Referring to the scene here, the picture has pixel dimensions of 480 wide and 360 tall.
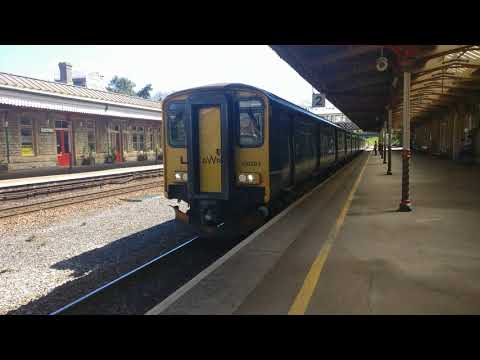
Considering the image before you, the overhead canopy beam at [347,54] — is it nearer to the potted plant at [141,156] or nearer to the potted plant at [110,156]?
the potted plant at [110,156]

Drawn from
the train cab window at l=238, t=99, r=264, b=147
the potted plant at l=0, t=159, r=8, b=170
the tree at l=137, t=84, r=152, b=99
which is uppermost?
the tree at l=137, t=84, r=152, b=99

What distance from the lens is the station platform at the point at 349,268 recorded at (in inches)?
164

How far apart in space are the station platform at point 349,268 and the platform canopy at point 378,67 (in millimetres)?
4399

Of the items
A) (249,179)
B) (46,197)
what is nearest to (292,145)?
(249,179)

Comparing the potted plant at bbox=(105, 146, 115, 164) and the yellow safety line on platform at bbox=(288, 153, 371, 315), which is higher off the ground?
the potted plant at bbox=(105, 146, 115, 164)

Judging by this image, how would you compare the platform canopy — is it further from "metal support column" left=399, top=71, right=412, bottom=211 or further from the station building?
the station building

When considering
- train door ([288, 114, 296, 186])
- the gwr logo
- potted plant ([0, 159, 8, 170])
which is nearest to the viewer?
the gwr logo

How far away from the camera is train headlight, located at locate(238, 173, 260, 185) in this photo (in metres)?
7.48

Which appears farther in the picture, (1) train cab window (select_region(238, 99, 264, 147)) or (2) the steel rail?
(1) train cab window (select_region(238, 99, 264, 147))

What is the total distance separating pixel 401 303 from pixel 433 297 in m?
0.44

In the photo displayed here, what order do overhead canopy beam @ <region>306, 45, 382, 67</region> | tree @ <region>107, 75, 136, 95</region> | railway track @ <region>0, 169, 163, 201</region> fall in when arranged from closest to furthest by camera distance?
overhead canopy beam @ <region>306, 45, 382, 67</region>, railway track @ <region>0, 169, 163, 201</region>, tree @ <region>107, 75, 136, 95</region>

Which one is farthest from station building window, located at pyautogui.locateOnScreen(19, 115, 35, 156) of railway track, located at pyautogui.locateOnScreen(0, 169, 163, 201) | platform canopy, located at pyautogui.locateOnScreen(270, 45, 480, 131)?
platform canopy, located at pyautogui.locateOnScreen(270, 45, 480, 131)

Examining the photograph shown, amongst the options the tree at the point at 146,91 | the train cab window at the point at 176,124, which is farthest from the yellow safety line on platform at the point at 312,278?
the tree at the point at 146,91
